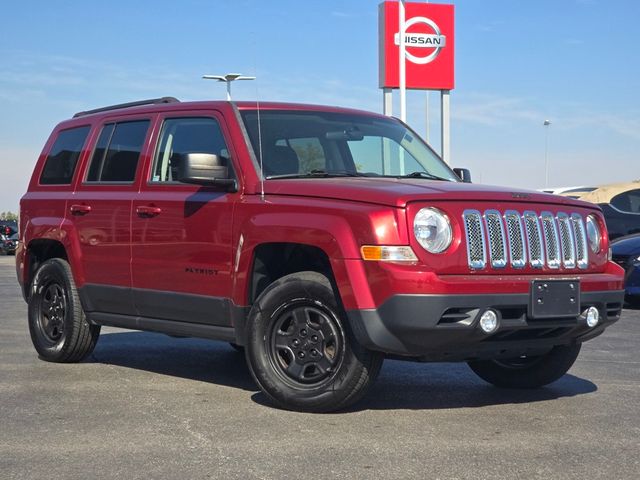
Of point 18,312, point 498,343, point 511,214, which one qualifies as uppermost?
point 511,214

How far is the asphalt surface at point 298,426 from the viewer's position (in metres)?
4.56

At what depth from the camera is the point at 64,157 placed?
8125 millimetres

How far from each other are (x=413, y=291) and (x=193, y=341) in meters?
4.33

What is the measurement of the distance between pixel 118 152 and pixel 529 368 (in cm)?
332

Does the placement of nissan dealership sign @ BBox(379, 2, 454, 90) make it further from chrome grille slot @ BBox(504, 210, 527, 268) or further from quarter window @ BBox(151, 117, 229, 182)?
chrome grille slot @ BBox(504, 210, 527, 268)

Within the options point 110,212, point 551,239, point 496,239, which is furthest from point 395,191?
point 110,212

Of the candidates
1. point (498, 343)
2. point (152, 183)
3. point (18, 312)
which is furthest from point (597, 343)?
point (18, 312)

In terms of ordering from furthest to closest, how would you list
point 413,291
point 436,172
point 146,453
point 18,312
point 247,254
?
point 18,312, point 436,172, point 247,254, point 413,291, point 146,453

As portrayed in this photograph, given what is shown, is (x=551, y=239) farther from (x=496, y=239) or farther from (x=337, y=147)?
(x=337, y=147)

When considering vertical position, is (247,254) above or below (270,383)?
above

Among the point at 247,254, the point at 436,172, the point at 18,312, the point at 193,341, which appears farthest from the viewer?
the point at 18,312

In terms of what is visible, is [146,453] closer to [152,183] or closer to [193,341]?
[152,183]

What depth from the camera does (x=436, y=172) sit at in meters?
7.22

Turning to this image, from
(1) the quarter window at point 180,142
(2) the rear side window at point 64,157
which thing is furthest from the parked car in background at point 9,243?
(1) the quarter window at point 180,142
